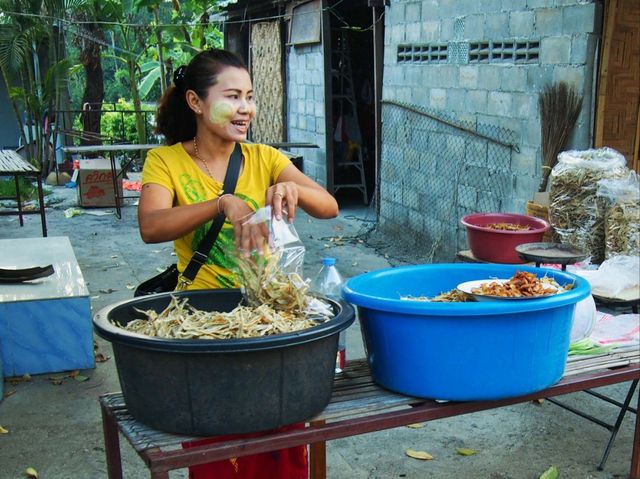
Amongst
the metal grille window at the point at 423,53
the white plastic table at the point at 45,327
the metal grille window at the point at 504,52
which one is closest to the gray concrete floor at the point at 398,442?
the white plastic table at the point at 45,327

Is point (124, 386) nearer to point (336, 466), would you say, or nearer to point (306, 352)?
point (306, 352)

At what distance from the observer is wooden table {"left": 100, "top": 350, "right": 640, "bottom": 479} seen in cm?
184

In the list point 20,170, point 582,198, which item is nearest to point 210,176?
point 582,198

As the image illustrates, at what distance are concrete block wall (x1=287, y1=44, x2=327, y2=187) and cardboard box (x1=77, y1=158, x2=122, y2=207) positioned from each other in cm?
285

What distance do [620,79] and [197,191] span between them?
3.89 metres

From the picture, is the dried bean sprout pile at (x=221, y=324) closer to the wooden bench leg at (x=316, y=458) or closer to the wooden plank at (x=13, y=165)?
the wooden bench leg at (x=316, y=458)

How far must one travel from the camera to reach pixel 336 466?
3652mm

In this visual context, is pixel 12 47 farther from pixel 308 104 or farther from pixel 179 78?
pixel 179 78

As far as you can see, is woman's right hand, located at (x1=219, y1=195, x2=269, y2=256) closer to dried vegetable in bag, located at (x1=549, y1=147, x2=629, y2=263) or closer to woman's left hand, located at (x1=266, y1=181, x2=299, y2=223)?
woman's left hand, located at (x1=266, y1=181, x2=299, y2=223)

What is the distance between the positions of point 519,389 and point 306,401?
1.99ft

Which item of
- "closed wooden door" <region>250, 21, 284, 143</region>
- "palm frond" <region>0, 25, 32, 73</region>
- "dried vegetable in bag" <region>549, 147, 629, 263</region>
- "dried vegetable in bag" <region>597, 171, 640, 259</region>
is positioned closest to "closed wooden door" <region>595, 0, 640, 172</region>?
"dried vegetable in bag" <region>549, 147, 629, 263</region>

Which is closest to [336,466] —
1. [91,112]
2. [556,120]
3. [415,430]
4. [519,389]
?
[415,430]

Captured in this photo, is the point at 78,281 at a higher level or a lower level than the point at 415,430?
higher

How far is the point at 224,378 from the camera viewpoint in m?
1.77
